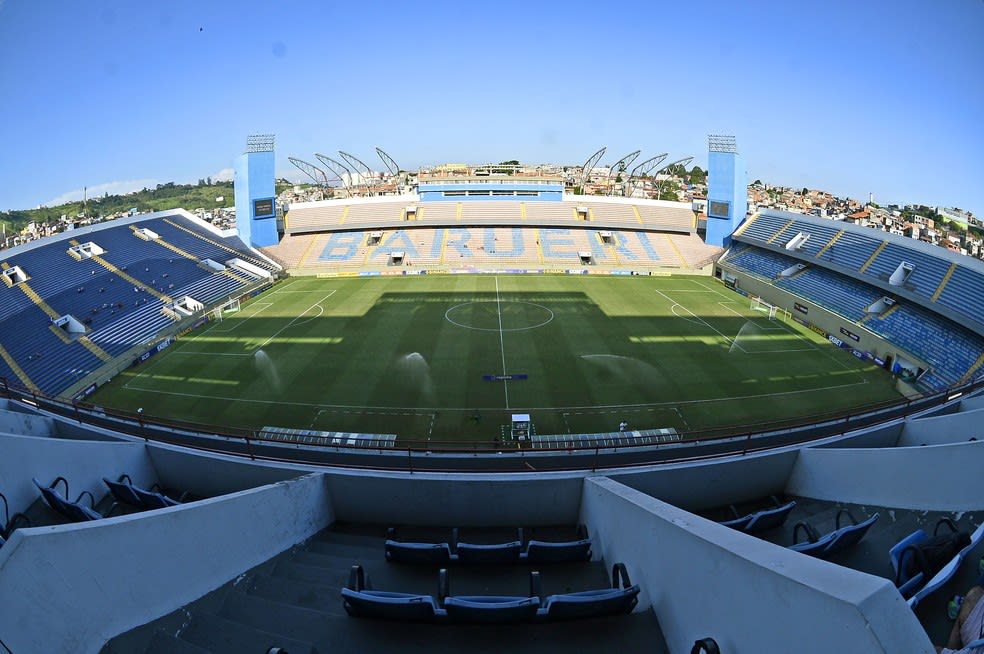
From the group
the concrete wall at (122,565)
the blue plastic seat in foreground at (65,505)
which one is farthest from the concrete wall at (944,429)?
the blue plastic seat in foreground at (65,505)

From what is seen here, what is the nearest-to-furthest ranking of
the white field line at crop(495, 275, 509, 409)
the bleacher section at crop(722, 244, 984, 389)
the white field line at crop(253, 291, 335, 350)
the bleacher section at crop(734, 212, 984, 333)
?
the white field line at crop(495, 275, 509, 409) < the bleacher section at crop(722, 244, 984, 389) < the bleacher section at crop(734, 212, 984, 333) < the white field line at crop(253, 291, 335, 350)

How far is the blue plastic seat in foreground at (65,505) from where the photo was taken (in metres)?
6.25

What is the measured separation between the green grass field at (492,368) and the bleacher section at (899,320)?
2.22 metres

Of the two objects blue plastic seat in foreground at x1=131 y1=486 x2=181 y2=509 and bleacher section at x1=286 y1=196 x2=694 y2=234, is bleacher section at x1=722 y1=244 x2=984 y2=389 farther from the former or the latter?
blue plastic seat in foreground at x1=131 y1=486 x2=181 y2=509

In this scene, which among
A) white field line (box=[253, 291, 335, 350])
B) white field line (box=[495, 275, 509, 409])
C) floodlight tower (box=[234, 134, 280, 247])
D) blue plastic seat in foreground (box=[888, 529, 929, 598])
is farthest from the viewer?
floodlight tower (box=[234, 134, 280, 247])

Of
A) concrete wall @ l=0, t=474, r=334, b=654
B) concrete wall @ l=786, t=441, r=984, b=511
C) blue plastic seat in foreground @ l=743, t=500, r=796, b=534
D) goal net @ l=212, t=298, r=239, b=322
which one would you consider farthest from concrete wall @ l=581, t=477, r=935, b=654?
goal net @ l=212, t=298, r=239, b=322

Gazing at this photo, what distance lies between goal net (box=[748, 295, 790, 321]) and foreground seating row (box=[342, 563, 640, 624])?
109 ft

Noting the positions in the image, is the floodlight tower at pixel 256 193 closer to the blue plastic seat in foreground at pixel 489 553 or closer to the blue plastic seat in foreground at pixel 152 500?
the blue plastic seat in foreground at pixel 152 500

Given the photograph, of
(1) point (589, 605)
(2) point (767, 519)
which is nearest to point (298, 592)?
(1) point (589, 605)

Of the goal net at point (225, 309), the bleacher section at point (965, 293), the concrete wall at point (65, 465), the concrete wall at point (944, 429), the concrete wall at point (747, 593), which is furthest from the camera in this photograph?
the goal net at point (225, 309)

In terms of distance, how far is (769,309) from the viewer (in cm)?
3431

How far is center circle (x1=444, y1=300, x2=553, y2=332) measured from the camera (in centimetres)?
3095

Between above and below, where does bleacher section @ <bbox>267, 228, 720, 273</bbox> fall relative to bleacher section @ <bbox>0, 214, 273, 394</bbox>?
above

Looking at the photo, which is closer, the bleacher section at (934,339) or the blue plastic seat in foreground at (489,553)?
the blue plastic seat in foreground at (489,553)
